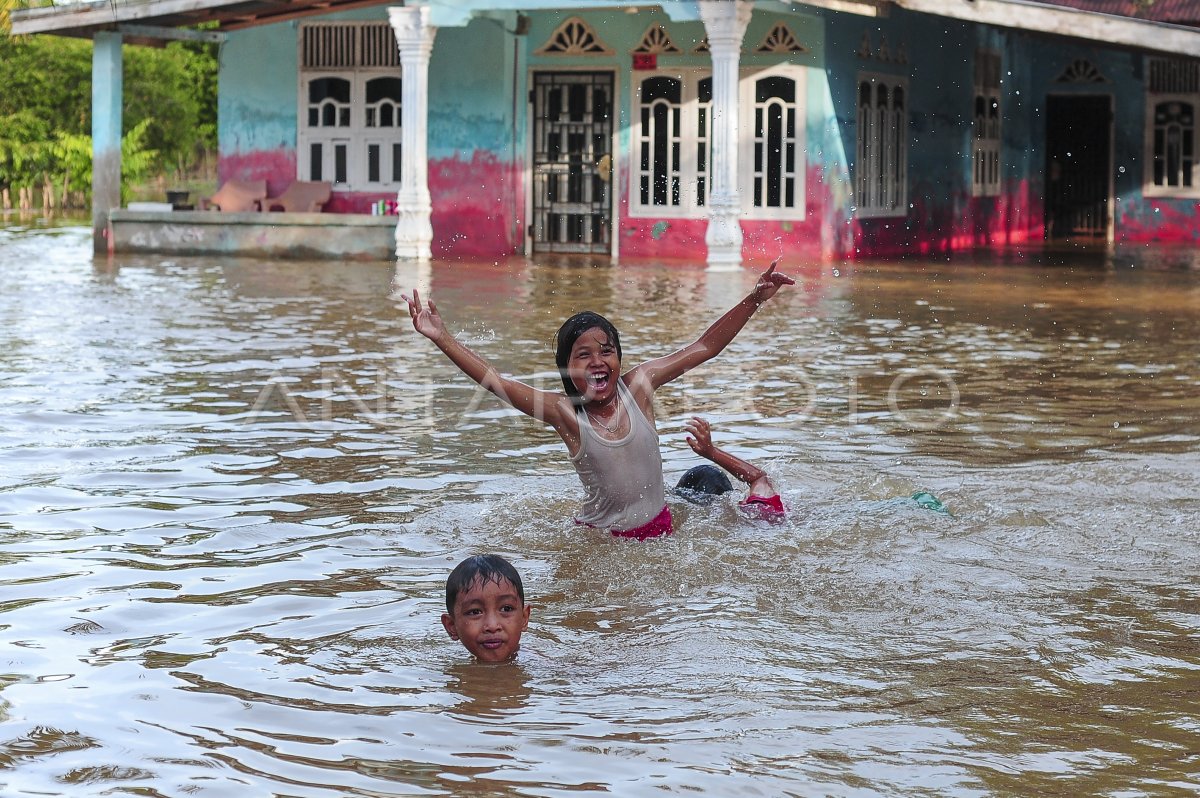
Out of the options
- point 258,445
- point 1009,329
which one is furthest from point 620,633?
point 1009,329

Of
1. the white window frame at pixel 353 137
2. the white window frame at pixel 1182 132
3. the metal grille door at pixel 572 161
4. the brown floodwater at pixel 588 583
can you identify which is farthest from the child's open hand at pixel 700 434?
the white window frame at pixel 1182 132

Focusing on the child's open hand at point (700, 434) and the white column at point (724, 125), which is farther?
the white column at point (724, 125)

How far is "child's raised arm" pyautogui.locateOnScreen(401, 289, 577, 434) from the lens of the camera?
565 centimetres

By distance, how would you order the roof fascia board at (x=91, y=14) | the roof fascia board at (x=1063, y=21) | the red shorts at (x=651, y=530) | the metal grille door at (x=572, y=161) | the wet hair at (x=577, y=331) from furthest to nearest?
the metal grille door at (x=572, y=161)
the roof fascia board at (x=91, y=14)
the roof fascia board at (x=1063, y=21)
the red shorts at (x=651, y=530)
the wet hair at (x=577, y=331)

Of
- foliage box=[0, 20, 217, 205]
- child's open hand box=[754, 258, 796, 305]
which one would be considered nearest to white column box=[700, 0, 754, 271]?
child's open hand box=[754, 258, 796, 305]

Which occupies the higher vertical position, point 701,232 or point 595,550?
point 701,232

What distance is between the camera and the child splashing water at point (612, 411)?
6.00 m

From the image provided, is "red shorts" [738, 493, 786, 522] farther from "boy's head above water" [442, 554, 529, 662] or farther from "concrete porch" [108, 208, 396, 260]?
"concrete porch" [108, 208, 396, 260]

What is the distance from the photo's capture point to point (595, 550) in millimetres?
6180

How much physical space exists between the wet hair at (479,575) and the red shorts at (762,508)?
6.33 feet

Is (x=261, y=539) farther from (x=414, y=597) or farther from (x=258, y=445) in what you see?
(x=258, y=445)

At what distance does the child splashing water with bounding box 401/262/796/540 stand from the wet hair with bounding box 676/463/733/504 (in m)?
0.54

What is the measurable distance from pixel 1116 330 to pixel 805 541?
830cm

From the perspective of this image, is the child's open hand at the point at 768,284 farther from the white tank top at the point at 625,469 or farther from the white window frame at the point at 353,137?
the white window frame at the point at 353,137
